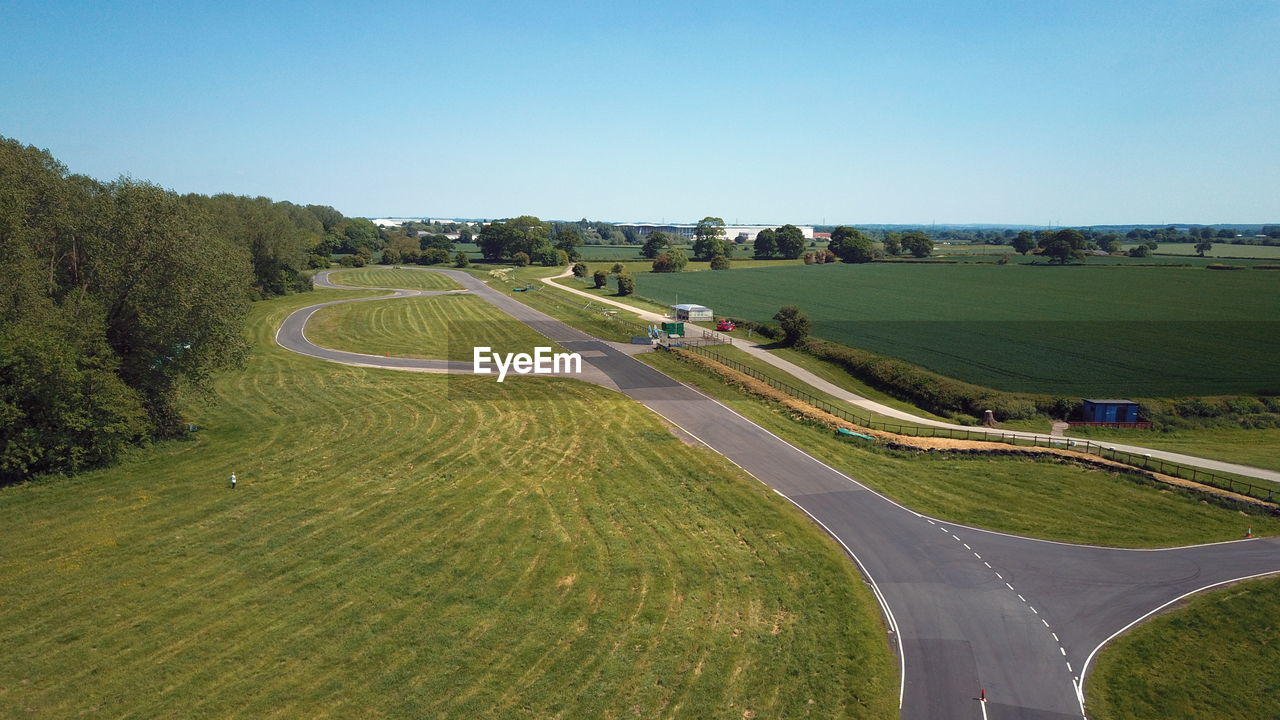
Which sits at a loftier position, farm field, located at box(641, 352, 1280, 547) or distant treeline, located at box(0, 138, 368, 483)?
distant treeline, located at box(0, 138, 368, 483)

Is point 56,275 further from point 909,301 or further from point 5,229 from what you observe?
point 909,301

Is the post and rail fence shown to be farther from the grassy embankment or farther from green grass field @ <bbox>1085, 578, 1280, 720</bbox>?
green grass field @ <bbox>1085, 578, 1280, 720</bbox>

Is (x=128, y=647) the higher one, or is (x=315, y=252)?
(x=315, y=252)

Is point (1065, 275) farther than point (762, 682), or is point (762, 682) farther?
point (1065, 275)

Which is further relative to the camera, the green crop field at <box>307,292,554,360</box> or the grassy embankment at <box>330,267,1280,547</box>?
the green crop field at <box>307,292,554,360</box>

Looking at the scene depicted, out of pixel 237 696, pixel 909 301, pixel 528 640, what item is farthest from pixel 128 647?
pixel 909 301

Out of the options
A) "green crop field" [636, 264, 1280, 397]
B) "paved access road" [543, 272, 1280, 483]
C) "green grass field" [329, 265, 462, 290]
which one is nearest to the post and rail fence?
"paved access road" [543, 272, 1280, 483]
